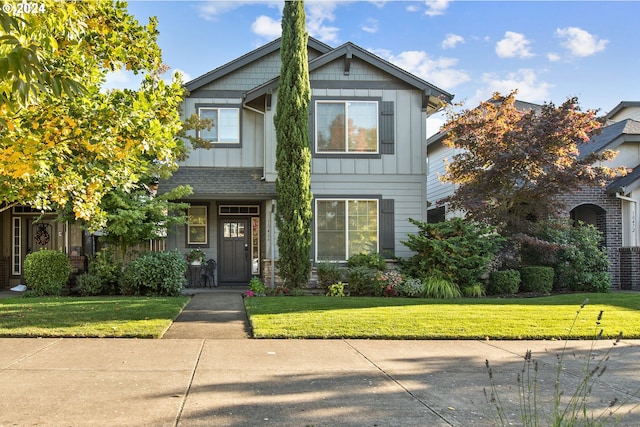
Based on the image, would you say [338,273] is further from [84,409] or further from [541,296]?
[84,409]

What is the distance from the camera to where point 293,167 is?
13898 mm

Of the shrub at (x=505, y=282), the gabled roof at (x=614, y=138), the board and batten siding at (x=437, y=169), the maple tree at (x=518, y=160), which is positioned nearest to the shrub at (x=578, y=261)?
the maple tree at (x=518, y=160)

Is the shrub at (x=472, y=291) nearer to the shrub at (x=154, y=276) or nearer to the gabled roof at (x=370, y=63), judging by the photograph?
the gabled roof at (x=370, y=63)

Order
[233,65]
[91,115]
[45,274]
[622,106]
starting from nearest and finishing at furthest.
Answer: [91,115] → [45,274] → [233,65] → [622,106]

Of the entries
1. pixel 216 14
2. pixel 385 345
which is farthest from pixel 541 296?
pixel 216 14

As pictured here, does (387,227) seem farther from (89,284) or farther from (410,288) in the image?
(89,284)

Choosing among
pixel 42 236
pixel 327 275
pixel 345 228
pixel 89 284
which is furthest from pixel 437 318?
pixel 42 236

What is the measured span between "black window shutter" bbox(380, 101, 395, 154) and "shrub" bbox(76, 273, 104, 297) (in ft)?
26.5

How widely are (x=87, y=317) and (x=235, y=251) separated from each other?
7.45 metres

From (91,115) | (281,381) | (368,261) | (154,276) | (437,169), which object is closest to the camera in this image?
(281,381)

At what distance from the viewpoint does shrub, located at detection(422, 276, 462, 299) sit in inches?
532

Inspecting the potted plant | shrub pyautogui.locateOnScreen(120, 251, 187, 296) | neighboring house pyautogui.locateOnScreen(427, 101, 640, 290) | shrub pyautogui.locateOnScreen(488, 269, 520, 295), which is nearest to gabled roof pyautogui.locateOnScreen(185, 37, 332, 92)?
the potted plant

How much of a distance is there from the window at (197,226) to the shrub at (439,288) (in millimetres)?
6690

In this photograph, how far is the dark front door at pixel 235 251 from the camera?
1641 cm
